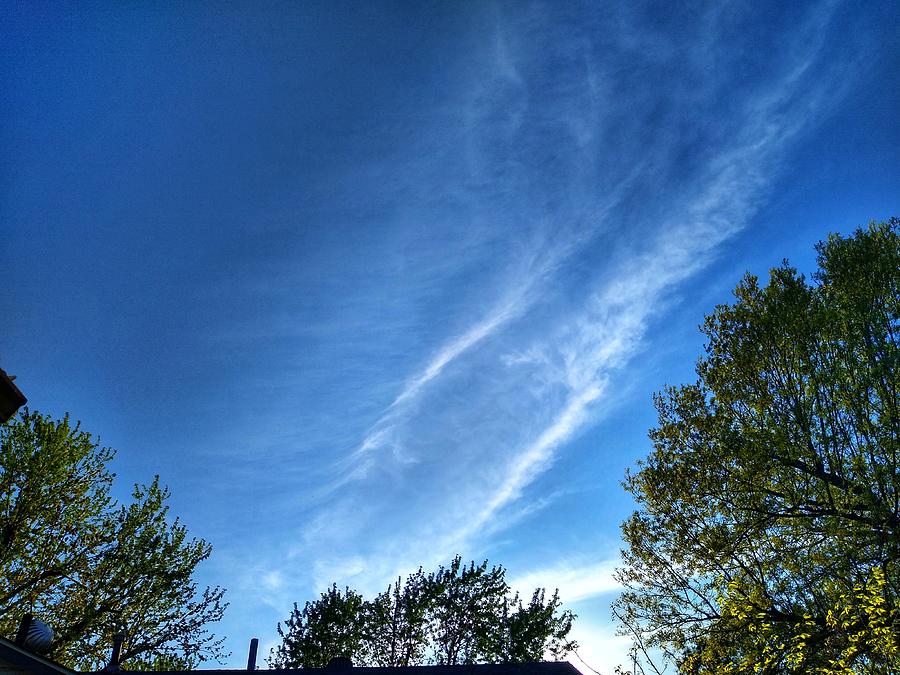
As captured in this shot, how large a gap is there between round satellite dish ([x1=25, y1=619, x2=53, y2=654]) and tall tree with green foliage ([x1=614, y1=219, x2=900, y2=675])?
14.1 metres

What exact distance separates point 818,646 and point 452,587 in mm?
29183

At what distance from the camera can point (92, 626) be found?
21031mm

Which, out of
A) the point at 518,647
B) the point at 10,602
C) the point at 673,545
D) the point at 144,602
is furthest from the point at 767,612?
the point at 518,647

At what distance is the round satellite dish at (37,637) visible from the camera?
40.0ft

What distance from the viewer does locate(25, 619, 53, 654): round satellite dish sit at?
12.2m

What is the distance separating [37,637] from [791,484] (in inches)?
746

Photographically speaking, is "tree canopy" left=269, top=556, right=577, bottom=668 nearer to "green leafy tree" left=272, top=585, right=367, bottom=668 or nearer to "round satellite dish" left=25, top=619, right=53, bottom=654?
"green leafy tree" left=272, top=585, right=367, bottom=668

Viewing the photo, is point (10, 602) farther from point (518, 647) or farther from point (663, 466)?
point (518, 647)

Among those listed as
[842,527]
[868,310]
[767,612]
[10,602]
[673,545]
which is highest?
[868,310]

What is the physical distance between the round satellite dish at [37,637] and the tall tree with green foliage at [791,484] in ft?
46.2

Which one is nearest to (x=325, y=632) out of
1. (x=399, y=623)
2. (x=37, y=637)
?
(x=399, y=623)

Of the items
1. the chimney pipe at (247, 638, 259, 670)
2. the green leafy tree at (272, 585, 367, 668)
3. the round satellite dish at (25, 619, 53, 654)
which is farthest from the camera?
the green leafy tree at (272, 585, 367, 668)

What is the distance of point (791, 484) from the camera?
50.8 ft

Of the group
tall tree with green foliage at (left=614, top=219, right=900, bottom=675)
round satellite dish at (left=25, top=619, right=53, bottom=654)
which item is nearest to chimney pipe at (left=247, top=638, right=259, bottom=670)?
round satellite dish at (left=25, top=619, right=53, bottom=654)
